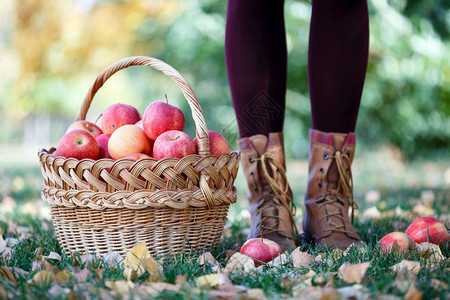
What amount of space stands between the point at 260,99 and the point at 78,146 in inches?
28.4

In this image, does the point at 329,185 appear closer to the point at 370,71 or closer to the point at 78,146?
the point at 78,146

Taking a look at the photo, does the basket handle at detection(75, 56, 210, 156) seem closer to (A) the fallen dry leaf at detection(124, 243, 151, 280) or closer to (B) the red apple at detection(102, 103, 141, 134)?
(B) the red apple at detection(102, 103, 141, 134)

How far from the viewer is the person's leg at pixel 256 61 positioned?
182 centimetres

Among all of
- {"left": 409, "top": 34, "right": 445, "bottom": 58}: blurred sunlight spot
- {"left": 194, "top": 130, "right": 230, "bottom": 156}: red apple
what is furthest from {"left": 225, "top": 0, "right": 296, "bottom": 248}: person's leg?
{"left": 409, "top": 34, "right": 445, "bottom": 58}: blurred sunlight spot

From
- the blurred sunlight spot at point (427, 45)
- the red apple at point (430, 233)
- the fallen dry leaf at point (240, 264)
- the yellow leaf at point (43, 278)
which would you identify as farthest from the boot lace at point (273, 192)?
the blurred sunlight spot at point (427, 45)

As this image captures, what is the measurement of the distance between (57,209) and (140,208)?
322mm

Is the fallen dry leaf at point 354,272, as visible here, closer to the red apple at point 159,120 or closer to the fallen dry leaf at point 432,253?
the fallen dry leaf at point 432,253

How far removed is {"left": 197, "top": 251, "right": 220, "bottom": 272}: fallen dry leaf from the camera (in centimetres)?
138

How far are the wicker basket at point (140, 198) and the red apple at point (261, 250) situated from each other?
0.16m

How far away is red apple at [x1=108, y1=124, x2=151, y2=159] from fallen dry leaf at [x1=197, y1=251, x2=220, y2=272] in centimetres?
41

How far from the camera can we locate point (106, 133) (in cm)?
178

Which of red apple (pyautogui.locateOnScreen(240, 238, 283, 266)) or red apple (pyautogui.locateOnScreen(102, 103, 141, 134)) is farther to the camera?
red apple (pyautogui.locateOnScreen(102, 103, 141, 134))

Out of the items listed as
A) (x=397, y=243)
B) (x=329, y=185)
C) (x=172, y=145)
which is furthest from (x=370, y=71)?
(x=172, y=145)

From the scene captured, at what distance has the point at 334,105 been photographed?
5.84 ft
